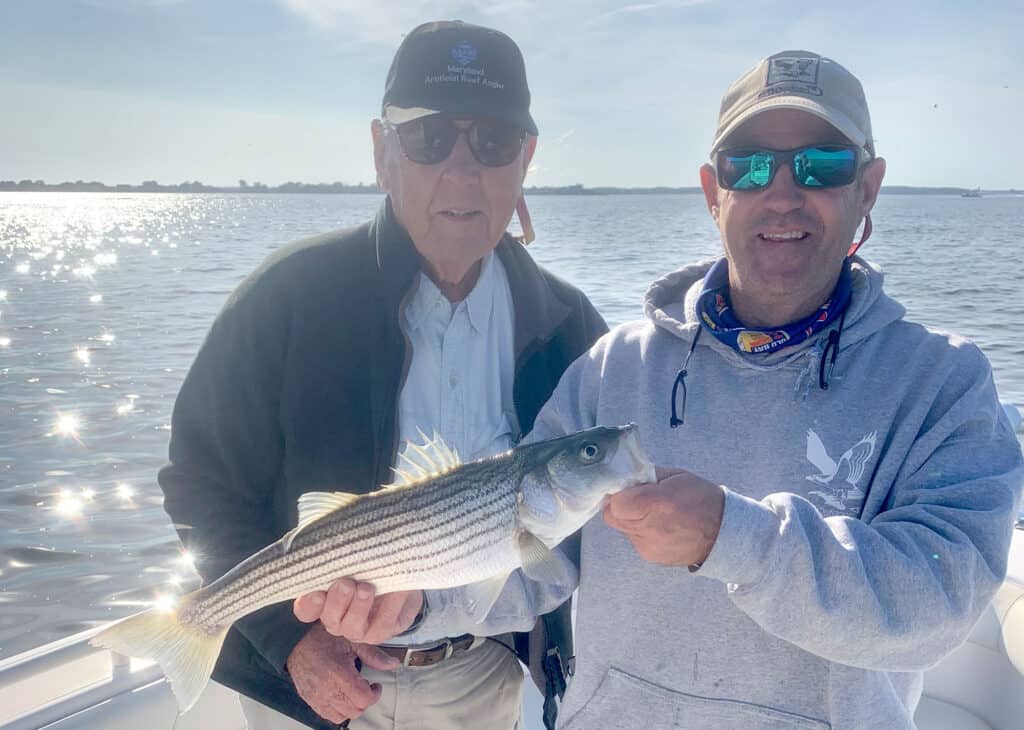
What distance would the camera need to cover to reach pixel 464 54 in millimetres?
3740

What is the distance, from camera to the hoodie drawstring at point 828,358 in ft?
9.59

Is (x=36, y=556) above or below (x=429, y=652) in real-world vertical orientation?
below

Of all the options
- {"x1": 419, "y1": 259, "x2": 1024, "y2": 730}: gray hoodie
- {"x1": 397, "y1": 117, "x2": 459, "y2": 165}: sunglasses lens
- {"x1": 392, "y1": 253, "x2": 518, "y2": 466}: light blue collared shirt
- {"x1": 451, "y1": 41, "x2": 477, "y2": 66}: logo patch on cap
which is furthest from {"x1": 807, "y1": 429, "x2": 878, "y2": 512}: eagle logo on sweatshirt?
{"x1": 451, "y1": 41, "x2": 477, "y2": 66}: logo patch on cap

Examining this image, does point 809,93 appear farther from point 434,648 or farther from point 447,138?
point 434,648

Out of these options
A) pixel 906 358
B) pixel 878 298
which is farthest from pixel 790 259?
pixel 906 358

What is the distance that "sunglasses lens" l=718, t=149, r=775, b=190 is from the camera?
10.4ft

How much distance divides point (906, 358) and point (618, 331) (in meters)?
1.13

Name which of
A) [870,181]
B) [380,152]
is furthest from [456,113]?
[870,181]

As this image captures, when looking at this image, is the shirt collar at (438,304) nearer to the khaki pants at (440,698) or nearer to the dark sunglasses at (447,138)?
the dark sunglasses at (447,138)

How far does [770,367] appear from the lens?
10.1 ft

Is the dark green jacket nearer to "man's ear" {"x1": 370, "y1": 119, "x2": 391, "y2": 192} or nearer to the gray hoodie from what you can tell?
"man's ear" {"x1": 370, "y1": 119, "x2": 391, "y2": 192}

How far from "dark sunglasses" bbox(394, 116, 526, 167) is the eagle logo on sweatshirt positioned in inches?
80.2

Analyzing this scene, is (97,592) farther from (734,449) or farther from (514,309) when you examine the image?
(734,449)

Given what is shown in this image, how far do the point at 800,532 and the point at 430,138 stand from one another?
7.94 feet
